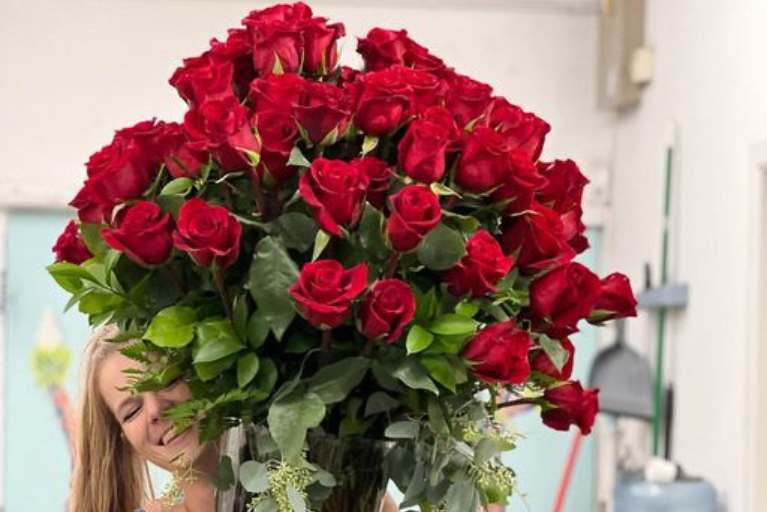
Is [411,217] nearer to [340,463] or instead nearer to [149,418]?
[340,463]

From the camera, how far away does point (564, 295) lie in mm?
904

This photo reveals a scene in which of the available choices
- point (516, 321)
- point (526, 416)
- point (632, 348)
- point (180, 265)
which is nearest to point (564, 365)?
point (516, 321)

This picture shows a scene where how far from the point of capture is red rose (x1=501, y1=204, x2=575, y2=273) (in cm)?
91

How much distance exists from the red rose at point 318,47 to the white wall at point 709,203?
5.77 ft

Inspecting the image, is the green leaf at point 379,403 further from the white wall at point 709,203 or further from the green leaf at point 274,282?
the white wall at point 709,203

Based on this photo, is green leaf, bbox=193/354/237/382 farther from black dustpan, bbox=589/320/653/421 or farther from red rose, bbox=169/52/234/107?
black dustpan, bbox=589/320/653/421

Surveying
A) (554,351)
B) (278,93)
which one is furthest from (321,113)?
(554,351)

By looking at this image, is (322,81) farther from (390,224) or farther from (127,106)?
(127,106)

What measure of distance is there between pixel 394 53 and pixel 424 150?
0.14 metres

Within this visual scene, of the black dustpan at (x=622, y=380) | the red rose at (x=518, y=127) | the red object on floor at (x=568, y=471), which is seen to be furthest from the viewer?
the red object on floor at (x=568, y=471)

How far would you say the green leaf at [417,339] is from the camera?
847mm

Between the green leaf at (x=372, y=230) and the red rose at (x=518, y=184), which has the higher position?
the red rose at (x=518, y=184)

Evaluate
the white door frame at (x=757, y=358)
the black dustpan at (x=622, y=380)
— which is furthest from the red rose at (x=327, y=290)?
the black dustpan at (x=622, y=380)

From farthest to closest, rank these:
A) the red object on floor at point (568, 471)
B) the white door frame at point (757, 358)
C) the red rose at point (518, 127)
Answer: the red object on floor at point (568, 471), the white door frame at point (757, 358), the red rose at point (518, 127)
